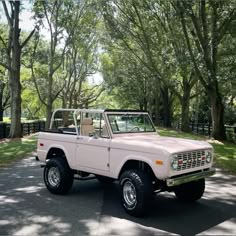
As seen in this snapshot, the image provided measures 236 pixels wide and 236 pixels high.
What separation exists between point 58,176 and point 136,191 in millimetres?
2391

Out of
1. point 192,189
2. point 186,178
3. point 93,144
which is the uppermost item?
point 93,144

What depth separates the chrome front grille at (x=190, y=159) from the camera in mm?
6262

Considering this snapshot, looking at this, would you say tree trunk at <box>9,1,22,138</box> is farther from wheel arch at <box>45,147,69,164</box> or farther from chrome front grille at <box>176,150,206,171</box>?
chrome front grille at <box>176,150,206,171</box>

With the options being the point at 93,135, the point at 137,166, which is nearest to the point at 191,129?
the point at 93,135

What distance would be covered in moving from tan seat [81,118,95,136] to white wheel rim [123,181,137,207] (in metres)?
1.67

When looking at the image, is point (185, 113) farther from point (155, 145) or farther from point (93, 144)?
point (155, 145)

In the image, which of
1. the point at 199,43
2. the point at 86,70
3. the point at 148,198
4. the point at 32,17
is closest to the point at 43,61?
the point at 86,70

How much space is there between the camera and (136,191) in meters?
6.30

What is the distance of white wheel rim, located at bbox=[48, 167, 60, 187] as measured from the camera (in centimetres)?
803

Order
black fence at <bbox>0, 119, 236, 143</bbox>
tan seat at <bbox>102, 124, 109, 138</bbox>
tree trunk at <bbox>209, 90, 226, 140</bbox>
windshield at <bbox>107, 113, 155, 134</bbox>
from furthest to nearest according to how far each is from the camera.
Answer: black fence at <bbox>0, 119, 236, 143</bbox> → tree trunk at <bbox>209, 90, 226, 140</bbox> → windshield at <bbox>107, 113, 155, 134</bbox> → tan seat at <bbox>102, 124, 109, 138</bbox>

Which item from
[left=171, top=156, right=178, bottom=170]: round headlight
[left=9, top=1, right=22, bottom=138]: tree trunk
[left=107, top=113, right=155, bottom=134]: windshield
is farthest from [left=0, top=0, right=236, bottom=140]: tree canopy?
[left=171, top=156, right=178, bottom=170]: round headlight

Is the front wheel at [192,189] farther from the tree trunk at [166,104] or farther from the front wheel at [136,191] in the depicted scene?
the tree trunk at [166,104]

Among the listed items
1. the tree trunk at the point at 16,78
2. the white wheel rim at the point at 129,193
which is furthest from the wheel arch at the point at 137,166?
the tree trunk at the point at 16,78

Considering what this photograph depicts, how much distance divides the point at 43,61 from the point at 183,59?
19729mm
